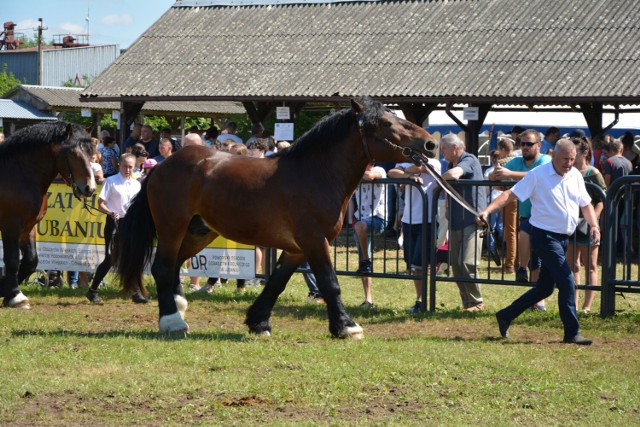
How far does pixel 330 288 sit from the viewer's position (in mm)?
8969

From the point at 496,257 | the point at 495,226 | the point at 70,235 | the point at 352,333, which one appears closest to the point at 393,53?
the point at 495,226

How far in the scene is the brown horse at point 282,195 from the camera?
901 centimetres

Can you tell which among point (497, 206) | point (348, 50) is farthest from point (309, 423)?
point (348, 50)

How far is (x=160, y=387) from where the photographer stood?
6.93 metres

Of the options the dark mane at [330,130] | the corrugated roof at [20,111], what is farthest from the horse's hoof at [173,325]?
the corrugated roof at [20,111]

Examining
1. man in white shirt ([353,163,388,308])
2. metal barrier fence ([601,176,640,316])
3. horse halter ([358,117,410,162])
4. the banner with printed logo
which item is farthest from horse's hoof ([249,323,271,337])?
metal barrier fence ([601,176,640,316])

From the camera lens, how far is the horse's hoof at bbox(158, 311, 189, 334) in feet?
30.9

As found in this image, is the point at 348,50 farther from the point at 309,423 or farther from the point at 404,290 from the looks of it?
the point at 309,423

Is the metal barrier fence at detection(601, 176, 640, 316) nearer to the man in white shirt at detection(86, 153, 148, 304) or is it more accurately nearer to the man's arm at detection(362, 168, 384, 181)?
the man's arm at detection(362, 168, 384, 181)

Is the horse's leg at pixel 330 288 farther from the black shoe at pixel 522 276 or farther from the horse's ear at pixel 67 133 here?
the horse's ear at pixel 67 133

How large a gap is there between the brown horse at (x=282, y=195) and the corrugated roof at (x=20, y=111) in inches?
1902

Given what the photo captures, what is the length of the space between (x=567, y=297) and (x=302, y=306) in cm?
365

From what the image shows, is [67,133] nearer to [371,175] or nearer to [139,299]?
[139,299]

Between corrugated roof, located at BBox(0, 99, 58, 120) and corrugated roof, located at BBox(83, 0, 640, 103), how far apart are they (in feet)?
95.6
